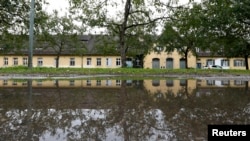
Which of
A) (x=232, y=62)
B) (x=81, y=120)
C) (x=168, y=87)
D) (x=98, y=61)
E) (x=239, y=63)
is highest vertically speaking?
(x=98, y=61)

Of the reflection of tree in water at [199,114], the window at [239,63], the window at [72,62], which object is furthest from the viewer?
the window at [239,63]

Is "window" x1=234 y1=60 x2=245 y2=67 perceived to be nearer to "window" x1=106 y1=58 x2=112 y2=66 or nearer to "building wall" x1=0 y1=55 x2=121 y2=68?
"building wall" x1=0 y1=55 x2=121 y2=68

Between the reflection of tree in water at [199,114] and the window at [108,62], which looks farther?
the window at [108,62]

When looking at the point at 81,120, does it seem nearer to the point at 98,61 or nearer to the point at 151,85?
the point at 151,85

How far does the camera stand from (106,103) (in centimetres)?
834

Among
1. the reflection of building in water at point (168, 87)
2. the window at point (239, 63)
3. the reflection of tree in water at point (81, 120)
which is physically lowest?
the reflection of tree in water at point (81, 120)

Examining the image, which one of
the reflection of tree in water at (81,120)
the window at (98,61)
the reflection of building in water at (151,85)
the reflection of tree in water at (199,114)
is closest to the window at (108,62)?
the window at (98,61)

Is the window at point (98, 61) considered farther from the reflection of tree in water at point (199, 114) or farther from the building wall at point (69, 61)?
the reflection of tree in water at point (199, 114)

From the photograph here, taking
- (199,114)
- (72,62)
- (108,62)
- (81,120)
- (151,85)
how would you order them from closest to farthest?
(81,120) → (199,114) → (151,85) → (72,62) → (108,62)

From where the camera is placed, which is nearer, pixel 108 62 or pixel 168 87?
pixel 168 87

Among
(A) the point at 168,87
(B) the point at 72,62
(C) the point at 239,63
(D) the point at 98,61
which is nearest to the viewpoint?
(A) the point at 168,87

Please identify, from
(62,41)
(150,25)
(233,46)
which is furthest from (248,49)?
(62,41)

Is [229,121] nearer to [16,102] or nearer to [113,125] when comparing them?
[113,125]

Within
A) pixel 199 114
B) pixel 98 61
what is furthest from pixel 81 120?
pixel 98 61
